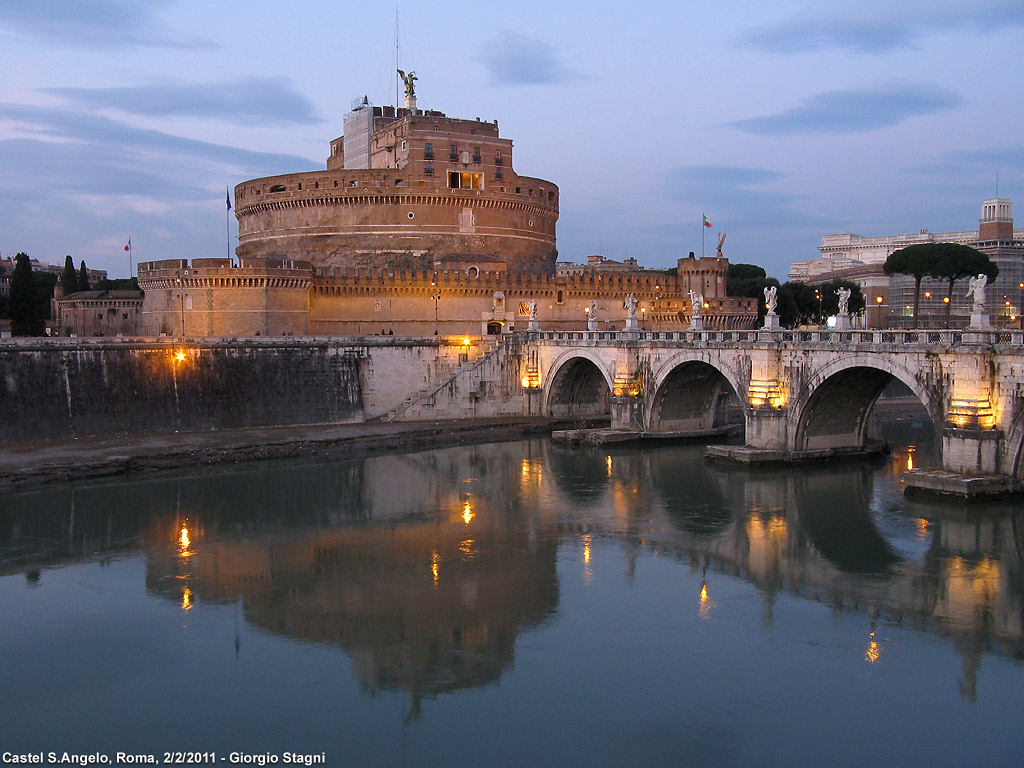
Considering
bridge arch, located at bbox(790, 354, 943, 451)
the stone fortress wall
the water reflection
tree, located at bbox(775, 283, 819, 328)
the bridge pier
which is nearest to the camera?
the water reflection

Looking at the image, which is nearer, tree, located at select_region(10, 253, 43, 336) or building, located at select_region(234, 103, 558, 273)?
tree, located at select_region(10, 253, 43, 336)

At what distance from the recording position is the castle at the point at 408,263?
4494 centimetres

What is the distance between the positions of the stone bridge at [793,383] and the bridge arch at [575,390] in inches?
2.1

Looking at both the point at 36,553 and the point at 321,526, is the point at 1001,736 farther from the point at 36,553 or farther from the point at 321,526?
the point at 36,553

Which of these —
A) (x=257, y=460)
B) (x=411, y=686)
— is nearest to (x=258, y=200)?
(x=257, y=460)

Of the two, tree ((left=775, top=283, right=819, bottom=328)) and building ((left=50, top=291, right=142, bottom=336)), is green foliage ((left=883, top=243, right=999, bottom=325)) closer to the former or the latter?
tree ((left=775, top=283, right=819, bottom=328))

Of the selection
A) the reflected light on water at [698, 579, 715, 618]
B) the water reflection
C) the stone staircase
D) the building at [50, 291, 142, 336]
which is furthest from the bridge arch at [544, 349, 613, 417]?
the building at [50, 291, 142, 336]

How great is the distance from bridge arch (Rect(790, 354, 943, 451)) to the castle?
17.7 m

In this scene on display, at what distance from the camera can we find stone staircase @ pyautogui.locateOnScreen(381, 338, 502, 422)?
41.4 metres

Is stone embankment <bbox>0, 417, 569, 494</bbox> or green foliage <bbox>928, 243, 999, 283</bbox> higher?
green foliage <bbox>928, 243, 999, 283</bbox>

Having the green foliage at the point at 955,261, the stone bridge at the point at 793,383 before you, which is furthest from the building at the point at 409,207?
the green foliage at the point at 955,261

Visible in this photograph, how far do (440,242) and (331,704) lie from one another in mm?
43222

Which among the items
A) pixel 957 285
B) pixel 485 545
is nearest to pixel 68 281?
pixel 485 545

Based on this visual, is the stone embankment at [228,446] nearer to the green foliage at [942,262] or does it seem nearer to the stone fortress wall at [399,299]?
the stone fortress wall at [399,299]
